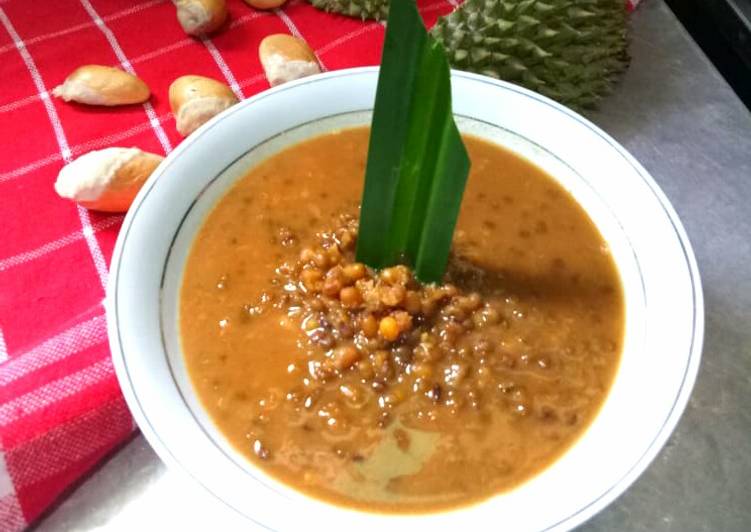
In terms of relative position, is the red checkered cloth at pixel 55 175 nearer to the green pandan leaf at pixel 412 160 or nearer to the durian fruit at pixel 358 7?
the durian fruit at pixel 358 7

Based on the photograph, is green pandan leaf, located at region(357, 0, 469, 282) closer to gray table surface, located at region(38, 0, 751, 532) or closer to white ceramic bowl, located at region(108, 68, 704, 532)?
white ceramic bowl, located at region(108, 68, 704, 532)

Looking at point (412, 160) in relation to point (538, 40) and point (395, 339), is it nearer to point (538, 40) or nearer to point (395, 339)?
point (395, 339)

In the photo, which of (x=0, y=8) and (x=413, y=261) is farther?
(x=0, y=8)

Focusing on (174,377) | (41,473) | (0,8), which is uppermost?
(0,8)

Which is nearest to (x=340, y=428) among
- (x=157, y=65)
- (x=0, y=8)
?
(x=157, y=65)

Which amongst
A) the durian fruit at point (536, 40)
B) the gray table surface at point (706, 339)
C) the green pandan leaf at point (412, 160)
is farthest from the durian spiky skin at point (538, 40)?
the green pandan leaf at point (412, 160)

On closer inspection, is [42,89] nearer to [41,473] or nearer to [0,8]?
[0,8]

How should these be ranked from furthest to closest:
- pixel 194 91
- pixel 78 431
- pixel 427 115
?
1. pixel 194 91
2. pixel 78 431
3. pixel 427 115
